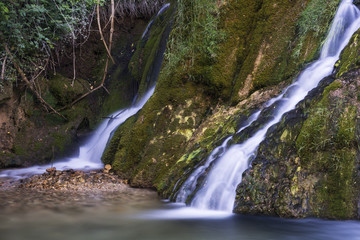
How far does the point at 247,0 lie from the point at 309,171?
410 cm

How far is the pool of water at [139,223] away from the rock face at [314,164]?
0.48 ft

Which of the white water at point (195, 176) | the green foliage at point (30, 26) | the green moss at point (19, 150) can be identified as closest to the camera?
the white water at point (195, 176)

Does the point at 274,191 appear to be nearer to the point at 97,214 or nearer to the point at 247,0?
the point at 97,214

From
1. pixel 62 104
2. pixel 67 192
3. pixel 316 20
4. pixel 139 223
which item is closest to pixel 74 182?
pixel 67 192

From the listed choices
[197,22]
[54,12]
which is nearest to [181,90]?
[197,22]

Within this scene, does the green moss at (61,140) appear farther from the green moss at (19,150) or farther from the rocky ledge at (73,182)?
the rocky ledge at (73,182)

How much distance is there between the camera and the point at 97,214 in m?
3.95

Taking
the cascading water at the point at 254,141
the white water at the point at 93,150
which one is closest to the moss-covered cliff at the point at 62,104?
the white water at the point at 93,150

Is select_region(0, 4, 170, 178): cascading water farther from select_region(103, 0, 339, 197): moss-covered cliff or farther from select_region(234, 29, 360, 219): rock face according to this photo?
select_region(234, 29, 360, 219): rock face

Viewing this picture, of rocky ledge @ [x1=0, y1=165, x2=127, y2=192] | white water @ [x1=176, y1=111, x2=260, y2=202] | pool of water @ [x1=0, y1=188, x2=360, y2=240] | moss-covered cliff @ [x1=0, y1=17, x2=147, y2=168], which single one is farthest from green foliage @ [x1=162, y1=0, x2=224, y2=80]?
moss-covered cliff @ [x1=0, y1=17, x2=147, y2=168]

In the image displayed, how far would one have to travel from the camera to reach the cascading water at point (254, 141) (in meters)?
3.96

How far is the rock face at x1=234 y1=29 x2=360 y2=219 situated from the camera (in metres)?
3.25

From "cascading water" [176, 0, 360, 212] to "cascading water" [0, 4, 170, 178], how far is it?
12.0ft

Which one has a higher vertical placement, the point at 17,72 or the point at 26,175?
the point at 17,72
